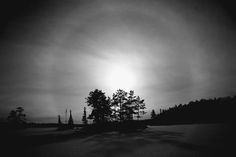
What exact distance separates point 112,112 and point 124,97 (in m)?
6.81

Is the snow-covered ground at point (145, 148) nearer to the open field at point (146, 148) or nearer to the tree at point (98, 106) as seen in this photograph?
the open field at point (146, 148)

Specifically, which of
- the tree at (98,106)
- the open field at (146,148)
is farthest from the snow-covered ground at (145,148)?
the tree at (98,106)

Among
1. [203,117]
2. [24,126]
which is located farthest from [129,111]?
[24,126]

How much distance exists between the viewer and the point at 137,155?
9234 mm

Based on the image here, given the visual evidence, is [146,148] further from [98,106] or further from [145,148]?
[98,106]

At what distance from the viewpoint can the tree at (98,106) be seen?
45375 millimetres

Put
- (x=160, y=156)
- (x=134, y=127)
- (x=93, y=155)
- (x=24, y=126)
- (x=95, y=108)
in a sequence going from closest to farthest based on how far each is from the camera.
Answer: (x=160, y=156)
(x=93, y=155)
(x=134, y=127)
(x=95, y=108)
(x=24, y=126)

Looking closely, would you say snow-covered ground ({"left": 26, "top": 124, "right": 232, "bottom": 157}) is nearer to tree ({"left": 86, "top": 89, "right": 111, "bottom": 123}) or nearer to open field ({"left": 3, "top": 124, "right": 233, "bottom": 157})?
open field ({"left": 3, "top": 124, "right": 233, "bottom": 157})

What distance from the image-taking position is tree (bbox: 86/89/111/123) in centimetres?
4538

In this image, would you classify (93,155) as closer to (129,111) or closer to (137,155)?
(137,155)

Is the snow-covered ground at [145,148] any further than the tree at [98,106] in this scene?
No

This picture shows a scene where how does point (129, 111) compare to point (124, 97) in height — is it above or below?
below

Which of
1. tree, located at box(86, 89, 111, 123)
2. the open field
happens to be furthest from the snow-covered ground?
tree, located at box(86, 89, 111, 123)

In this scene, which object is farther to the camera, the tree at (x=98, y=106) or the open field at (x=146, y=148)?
the tree at (x=98, y=106)
